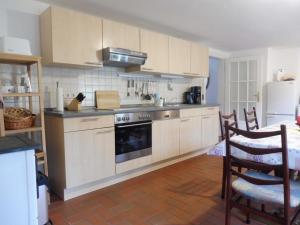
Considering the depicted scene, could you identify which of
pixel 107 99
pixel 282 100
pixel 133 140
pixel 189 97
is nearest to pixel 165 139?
pixel 133 140

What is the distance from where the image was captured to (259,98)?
4.93 m

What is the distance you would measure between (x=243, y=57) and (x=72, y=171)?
4542 millimetres

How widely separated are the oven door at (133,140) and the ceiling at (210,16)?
1.38m

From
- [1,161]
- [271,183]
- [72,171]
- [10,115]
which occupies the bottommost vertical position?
[72,171]

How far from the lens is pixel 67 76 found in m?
2.71

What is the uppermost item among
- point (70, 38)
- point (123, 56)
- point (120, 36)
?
point (120, 36)

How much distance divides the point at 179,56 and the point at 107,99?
1394 millimetres

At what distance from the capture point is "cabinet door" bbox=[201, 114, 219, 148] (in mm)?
3814

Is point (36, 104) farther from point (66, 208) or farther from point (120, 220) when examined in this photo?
point (120, 220)

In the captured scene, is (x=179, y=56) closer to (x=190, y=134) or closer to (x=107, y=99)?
(x=190, y=134)

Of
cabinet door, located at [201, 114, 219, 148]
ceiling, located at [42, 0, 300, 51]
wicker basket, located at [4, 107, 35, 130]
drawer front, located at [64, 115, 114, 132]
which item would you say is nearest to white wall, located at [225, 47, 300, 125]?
ceiling, located at [42, 0, 300, 51]

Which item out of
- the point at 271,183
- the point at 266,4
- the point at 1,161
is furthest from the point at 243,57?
the point at 1,161

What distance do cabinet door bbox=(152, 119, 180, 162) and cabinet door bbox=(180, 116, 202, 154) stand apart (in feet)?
0.41

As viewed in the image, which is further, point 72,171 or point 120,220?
point 72,171
